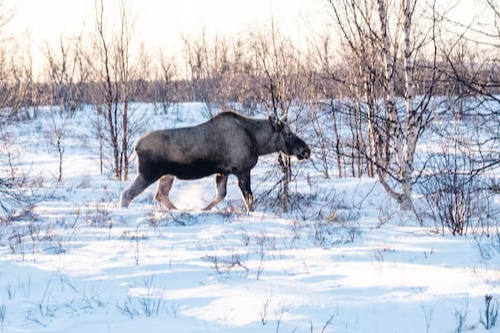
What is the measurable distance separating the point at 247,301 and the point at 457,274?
200cm

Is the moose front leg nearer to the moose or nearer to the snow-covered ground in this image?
the moose

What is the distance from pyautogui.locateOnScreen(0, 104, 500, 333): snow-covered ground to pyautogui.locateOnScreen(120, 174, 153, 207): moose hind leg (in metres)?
1.18

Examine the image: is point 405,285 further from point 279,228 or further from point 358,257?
point 279,228

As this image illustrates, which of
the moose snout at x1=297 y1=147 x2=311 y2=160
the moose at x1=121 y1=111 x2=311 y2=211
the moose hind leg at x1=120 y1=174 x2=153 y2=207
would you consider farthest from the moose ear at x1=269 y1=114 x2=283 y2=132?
the moose hind leg at x1=120 y1=174 x2=153 y2=207

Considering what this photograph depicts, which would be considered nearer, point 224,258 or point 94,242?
point 224,258

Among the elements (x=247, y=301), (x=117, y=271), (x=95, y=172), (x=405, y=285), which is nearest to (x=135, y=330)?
(x=247, y=301)

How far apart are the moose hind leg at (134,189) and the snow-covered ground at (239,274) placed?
118 cm

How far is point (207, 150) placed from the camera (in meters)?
11.9

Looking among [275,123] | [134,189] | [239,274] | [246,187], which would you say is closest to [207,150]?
[246,187]

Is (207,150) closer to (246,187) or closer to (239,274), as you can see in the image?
(246,187)

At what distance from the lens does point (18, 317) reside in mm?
4863

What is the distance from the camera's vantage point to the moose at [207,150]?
467 inches

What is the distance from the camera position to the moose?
11.8 metres

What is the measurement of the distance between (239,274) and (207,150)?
19.7ft
